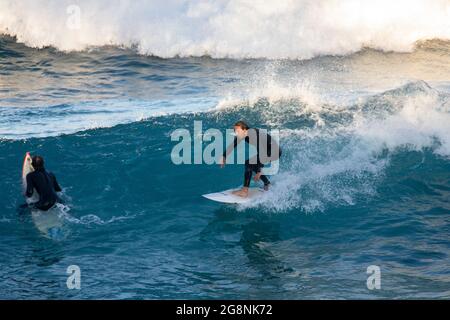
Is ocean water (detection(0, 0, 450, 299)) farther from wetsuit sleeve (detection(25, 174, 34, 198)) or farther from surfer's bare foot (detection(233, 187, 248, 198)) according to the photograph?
wetsuit sleeve (detection(25, 174, 34, 198))

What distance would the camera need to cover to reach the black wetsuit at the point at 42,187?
1030cm

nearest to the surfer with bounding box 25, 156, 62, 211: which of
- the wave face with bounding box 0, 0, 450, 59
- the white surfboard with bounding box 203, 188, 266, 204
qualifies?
the white surfboard with bounding box 203, 188, 266, 204

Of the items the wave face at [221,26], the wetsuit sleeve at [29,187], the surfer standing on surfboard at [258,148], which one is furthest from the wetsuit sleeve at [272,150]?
the wave face at [221,26]

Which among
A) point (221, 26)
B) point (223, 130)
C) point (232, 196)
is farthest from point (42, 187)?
point (221, 26)

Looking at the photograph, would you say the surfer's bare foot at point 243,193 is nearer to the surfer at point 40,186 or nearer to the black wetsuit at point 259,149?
the black wetsuit at point 259,149

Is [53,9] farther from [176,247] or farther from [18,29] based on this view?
[176,247]

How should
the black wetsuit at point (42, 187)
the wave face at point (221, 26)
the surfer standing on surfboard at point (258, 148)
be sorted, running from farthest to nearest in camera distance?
the wave face at point (221, 26)
the surfer standing on surfboard at point (258, 148)
the black wetsuit at point (42, 187)

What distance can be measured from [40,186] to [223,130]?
4.67 m

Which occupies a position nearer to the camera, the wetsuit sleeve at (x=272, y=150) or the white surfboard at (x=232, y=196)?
the wetsuit sleeve at (x=272, y=150)

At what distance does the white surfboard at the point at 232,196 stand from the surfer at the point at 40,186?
2371mm

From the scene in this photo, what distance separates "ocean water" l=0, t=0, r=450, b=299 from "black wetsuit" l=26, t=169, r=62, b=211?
38 centimetres

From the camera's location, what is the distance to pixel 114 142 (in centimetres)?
1369

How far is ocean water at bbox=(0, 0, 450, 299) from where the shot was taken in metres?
9.06
